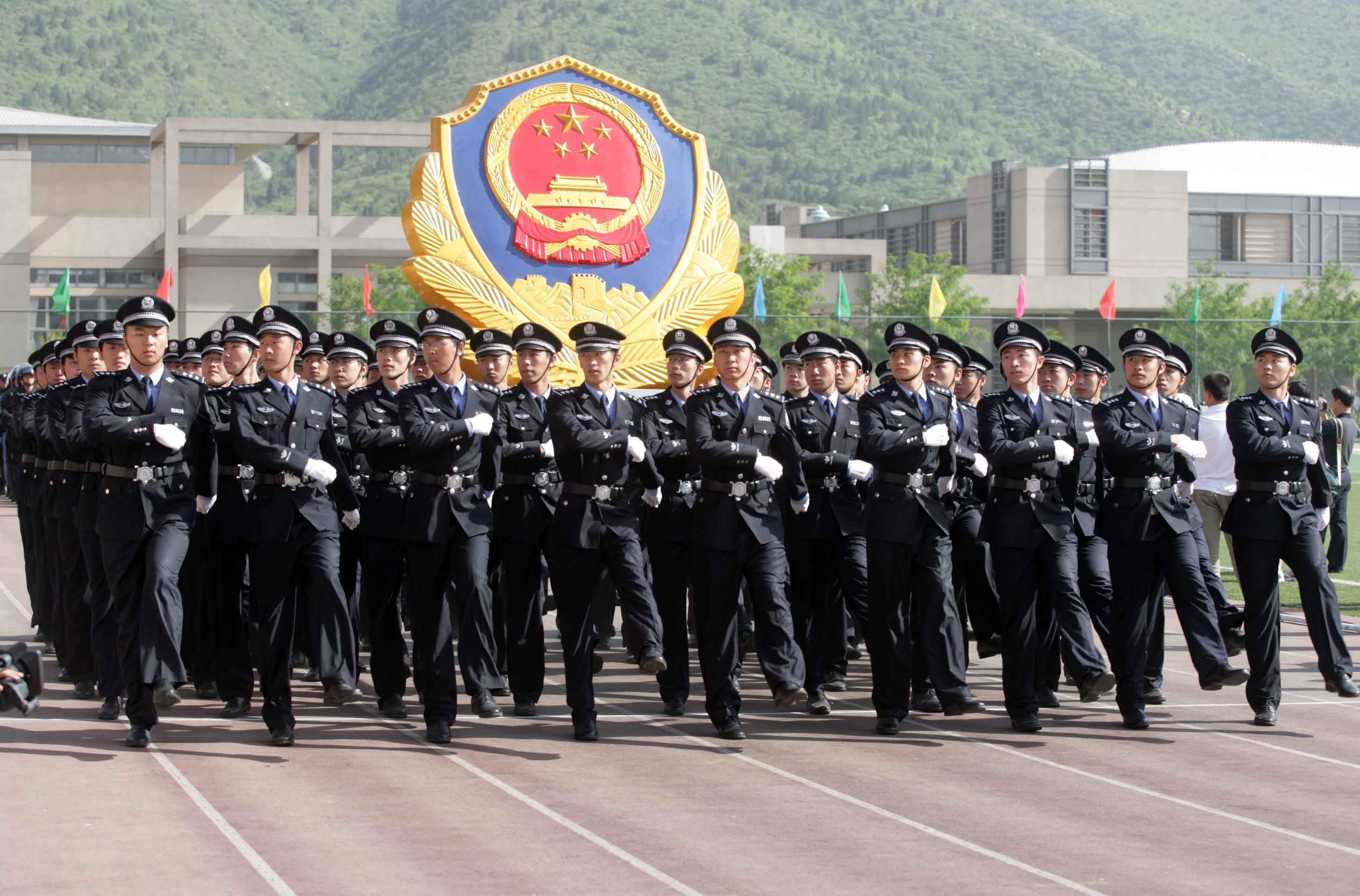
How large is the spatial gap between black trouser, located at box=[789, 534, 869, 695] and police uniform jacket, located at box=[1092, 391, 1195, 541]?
134 centimetres

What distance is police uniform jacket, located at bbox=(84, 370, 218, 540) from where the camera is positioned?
813 centimetres

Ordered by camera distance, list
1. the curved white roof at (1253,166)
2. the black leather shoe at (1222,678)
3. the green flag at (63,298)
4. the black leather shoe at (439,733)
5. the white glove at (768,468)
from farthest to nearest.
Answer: the curved white roof at (1253,166), the green flag at (63,298), the black leather shoe at (1222,678), the white glove at (768,468), the black leather shoe at (439,733)

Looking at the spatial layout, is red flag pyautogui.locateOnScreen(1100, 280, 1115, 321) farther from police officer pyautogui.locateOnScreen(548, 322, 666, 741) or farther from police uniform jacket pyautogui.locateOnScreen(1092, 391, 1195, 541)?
police officer pyautogui.locateOnScreen(548, 322, 666, 741)

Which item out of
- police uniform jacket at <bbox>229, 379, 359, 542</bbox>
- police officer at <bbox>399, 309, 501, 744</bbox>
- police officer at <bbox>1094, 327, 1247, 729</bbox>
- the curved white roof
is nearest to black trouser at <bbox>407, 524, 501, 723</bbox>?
police officer at <bbox>399, 309, 501, 744</bbox>

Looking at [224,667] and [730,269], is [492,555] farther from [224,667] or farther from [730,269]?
[730,269]

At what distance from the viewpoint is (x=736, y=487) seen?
8.71m

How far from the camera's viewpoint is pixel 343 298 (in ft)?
171

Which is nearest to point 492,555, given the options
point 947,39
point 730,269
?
point 730,269

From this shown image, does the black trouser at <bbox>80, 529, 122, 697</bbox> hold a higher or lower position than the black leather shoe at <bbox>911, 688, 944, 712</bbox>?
higher

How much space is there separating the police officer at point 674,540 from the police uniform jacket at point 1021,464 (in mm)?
1512

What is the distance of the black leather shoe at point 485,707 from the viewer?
29.6ft

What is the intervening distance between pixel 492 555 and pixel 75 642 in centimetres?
233

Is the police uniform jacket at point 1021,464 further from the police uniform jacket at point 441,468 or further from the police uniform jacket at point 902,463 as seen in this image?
the police uniform jacket at point 441,468


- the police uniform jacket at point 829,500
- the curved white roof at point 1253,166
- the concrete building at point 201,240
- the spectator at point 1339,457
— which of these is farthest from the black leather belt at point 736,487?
the curved white roof at point 1253,166
